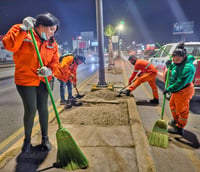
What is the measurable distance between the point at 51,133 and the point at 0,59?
29.7 metres

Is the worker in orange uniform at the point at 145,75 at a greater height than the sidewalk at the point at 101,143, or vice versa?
the worker in orange uniform at the point at 145,75

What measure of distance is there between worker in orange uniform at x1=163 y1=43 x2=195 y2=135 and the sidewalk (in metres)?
0.77

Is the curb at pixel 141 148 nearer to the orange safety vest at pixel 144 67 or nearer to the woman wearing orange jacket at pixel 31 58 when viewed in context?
the woman wearing orange jacket at pixel 31 58

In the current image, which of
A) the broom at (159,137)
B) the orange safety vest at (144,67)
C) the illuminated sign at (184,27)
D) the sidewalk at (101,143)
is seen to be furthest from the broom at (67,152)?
the illuminated sign at (184,27)

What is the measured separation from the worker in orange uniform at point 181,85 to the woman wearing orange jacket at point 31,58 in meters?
2.12

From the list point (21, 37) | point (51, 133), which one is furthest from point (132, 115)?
point (21, 37)

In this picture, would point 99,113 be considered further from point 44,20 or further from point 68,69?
point 44,20

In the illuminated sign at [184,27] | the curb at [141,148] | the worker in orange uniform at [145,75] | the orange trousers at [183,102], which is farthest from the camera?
the illuminated sign at [184,27]

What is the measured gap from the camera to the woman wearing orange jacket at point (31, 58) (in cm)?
199

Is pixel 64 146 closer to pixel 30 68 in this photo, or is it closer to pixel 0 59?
pixel 30 68

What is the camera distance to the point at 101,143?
8.93 feet

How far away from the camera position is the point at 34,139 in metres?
2.85

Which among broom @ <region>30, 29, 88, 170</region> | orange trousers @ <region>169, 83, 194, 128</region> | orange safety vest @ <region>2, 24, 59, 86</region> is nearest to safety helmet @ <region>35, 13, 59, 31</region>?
orange safety vest @ <region>2, 24, 59, 86</region>

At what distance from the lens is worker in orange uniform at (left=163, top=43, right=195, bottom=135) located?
9.94 ft
